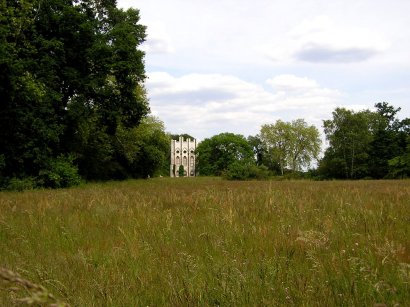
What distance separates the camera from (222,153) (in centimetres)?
12838

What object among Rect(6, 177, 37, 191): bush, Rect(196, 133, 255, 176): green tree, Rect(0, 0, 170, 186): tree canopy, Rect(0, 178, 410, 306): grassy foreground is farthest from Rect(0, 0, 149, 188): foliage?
Rect(196, 133, 255, 176): green tree

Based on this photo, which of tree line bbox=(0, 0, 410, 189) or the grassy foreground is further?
tree line bbox=(0, 0, 410, 189)

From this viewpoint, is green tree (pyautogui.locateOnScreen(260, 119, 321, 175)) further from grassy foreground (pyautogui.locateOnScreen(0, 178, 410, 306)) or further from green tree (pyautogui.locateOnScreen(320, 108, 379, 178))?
grassy foreground (pyautogui.locateOnScreen(0, 178, 410, 306))

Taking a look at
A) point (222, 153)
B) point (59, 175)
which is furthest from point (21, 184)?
point (222, 153)

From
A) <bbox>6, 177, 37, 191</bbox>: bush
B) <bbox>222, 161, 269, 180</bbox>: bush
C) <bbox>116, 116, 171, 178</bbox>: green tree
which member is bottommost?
<bbox>6, 177, 37, 191</bbox>: bush

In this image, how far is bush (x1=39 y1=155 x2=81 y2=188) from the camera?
25.7 m

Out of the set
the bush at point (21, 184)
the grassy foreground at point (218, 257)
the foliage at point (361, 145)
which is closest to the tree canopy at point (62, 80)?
the bush at point (21, 184)

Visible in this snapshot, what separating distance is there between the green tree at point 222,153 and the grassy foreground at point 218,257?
117 meters

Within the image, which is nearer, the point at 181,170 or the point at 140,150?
the point at 140,150

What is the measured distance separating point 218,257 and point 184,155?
162818mm

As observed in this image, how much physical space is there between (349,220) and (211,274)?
252cm

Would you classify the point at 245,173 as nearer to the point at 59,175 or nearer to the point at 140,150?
the point at 140,150

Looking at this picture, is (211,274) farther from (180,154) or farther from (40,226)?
(180,154)

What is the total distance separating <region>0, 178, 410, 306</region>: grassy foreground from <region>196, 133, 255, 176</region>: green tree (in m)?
117
